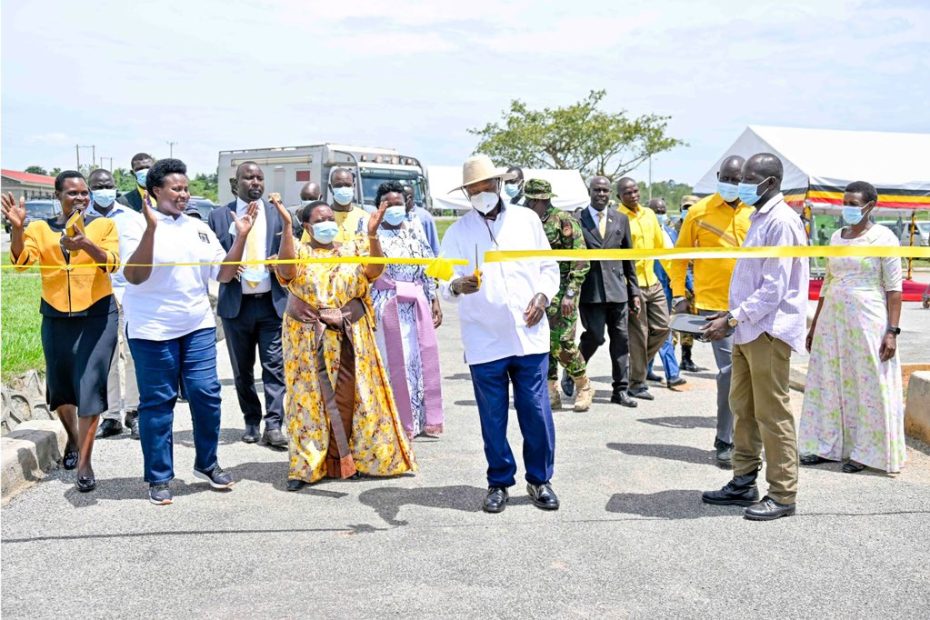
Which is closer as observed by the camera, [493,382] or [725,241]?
[493,382]

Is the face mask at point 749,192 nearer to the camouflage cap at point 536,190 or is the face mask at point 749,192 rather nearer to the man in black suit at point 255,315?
the camouflage cap at point 536,190

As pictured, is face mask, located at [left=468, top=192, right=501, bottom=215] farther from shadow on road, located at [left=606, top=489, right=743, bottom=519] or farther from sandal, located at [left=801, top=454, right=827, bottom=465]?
sandal, located at [left=801, top=454, right=827, bottom=465]

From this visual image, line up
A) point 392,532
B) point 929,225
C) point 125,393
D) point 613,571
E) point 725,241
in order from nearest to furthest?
point 613,571 → point 392,532 → point 725,241 → point 125,393 → point 929,225

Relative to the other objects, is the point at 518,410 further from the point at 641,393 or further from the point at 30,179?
the point at 30,179

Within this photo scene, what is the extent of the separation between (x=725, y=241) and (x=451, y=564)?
3.06 metres

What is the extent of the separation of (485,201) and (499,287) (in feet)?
1.69

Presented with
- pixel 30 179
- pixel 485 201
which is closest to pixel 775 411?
pixel 485 201

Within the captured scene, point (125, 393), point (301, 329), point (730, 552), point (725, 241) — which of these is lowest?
point (730, 552)

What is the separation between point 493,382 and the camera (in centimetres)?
490

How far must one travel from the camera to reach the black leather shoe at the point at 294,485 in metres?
5.31

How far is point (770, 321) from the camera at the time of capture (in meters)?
4.54

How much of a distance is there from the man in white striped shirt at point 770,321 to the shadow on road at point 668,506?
0.20 m

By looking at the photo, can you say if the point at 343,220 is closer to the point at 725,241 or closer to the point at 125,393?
the point at 125,393

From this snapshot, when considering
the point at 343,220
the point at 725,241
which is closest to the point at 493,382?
the point at 725,241
